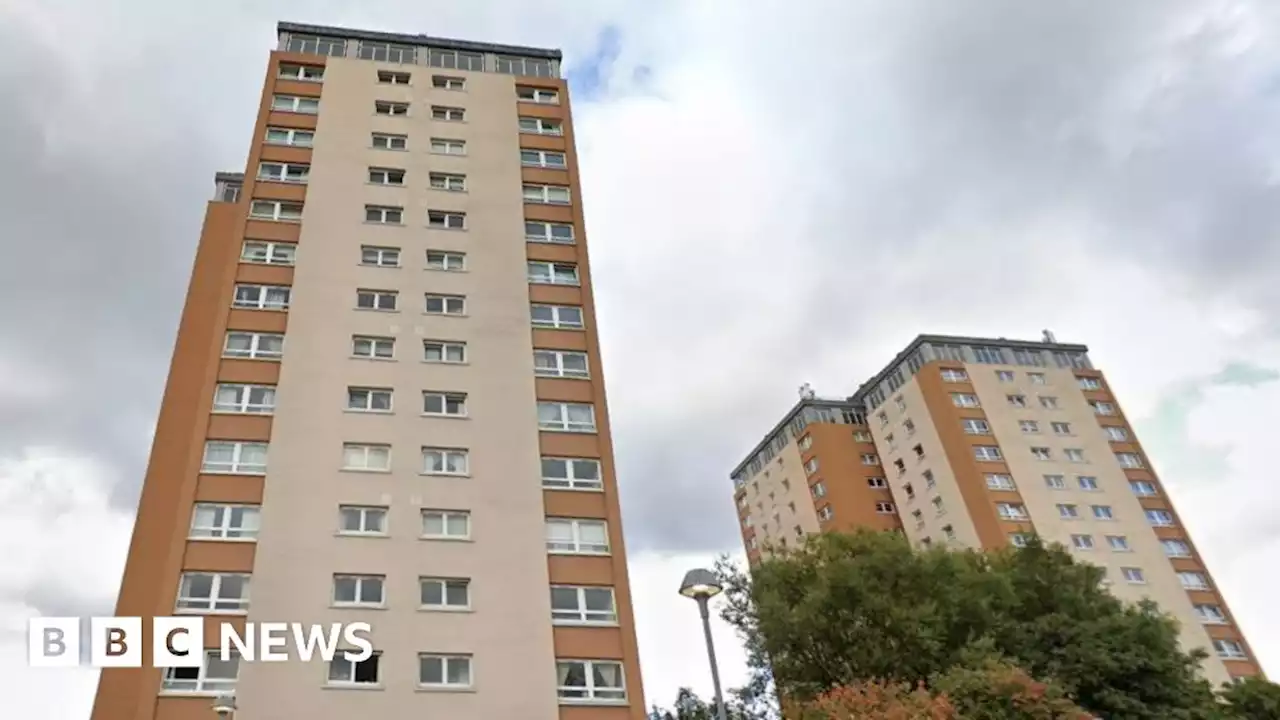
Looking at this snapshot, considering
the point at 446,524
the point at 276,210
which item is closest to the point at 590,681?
the point at 446,524

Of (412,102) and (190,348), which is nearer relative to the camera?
(190,348)

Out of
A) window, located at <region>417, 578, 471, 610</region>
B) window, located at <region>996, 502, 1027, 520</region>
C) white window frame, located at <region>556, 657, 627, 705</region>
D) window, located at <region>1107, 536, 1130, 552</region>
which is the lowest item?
white window frame, located at <region>556, 657, 627, 705</region>

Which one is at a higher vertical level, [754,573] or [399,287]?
[399,287]

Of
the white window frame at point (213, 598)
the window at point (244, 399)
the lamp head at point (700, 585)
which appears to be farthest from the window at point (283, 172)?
the lamp head at point (700, 585)

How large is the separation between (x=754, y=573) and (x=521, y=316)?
13362mm

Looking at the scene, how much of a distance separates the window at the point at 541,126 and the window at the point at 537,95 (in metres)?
1.34

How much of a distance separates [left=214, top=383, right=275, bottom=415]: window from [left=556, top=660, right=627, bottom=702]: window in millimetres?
12835

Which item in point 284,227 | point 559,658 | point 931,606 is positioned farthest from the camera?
point 284,227

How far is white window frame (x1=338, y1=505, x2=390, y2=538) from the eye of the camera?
26375mm

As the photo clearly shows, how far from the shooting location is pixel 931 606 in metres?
29.6

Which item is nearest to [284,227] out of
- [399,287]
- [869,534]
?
[399,287]

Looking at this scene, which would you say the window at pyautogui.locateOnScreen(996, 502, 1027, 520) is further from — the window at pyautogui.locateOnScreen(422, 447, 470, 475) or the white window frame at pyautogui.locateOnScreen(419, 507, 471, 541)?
the white window frame at pyautogui.locateOnScreen(419, 507, 471, 541)

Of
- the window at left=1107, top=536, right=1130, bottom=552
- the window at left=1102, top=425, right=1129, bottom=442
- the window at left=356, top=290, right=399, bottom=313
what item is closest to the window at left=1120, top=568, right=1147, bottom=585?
the window at left=1107, top=536, right=1130, bottom=552

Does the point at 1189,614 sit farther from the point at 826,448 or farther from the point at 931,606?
the point at 931,606
